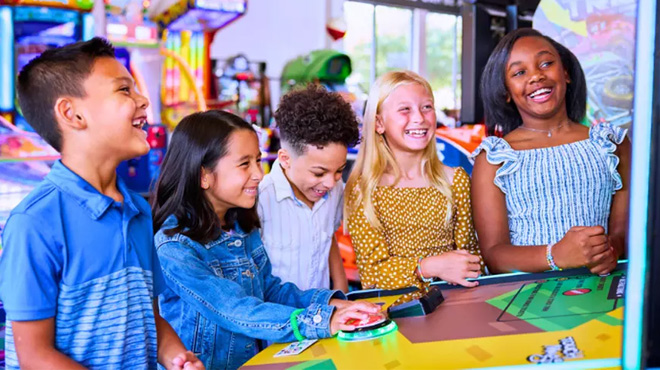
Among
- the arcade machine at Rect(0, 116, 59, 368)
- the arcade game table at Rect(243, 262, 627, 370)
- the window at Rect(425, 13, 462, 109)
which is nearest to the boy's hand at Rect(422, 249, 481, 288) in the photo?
the arcade game table at Rect(243, 262, 627, 370)

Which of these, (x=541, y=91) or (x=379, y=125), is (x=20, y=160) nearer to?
(x=379, y=125)

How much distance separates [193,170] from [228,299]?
37cm

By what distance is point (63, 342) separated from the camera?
100 centimetres

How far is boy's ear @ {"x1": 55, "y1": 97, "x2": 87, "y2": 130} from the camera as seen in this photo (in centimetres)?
105

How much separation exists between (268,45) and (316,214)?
771 centimetres

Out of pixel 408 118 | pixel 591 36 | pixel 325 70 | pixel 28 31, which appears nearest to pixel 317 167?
pixel 408 118

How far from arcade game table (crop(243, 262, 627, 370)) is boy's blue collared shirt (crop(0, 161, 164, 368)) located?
239 millimetres

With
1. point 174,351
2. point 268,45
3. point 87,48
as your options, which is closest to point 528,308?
point 174,351

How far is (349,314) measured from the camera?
44.0 inches

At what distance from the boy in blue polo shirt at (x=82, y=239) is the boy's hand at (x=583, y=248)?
→ 2.66ft

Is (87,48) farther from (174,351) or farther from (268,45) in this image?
(268,45)

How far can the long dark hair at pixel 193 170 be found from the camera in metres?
1.42

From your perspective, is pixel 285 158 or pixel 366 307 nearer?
pixel 366 307

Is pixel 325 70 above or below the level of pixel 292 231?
above
